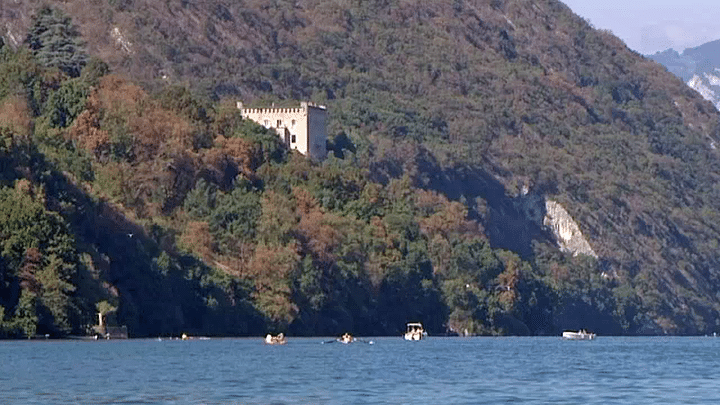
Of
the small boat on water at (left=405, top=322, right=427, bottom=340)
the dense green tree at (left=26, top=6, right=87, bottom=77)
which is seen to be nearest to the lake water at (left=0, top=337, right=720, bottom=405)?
the small boat on water at (left=405, top=322, right=427, bottom=340)

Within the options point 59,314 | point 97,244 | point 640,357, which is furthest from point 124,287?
point 640,357

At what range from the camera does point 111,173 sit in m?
166

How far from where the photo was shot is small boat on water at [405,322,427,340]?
516 feet

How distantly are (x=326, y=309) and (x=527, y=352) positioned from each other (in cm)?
3524

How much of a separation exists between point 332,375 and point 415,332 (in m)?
67.2

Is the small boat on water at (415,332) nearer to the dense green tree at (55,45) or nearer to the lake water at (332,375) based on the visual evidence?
the lake water at (332,375)

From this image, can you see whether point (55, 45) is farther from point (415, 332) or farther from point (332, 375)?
point (332, 375)

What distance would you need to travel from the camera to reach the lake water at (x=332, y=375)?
252 feet

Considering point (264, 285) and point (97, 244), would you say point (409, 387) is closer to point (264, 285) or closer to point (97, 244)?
point (97, 244)

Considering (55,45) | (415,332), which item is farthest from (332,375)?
(55,45)

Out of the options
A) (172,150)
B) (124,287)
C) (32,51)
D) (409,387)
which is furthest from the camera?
(32,51)

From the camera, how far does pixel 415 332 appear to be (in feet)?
521

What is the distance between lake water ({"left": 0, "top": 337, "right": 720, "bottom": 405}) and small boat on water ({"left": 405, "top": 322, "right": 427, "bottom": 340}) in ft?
82.6

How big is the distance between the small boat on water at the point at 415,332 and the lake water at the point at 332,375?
82.6 ft
